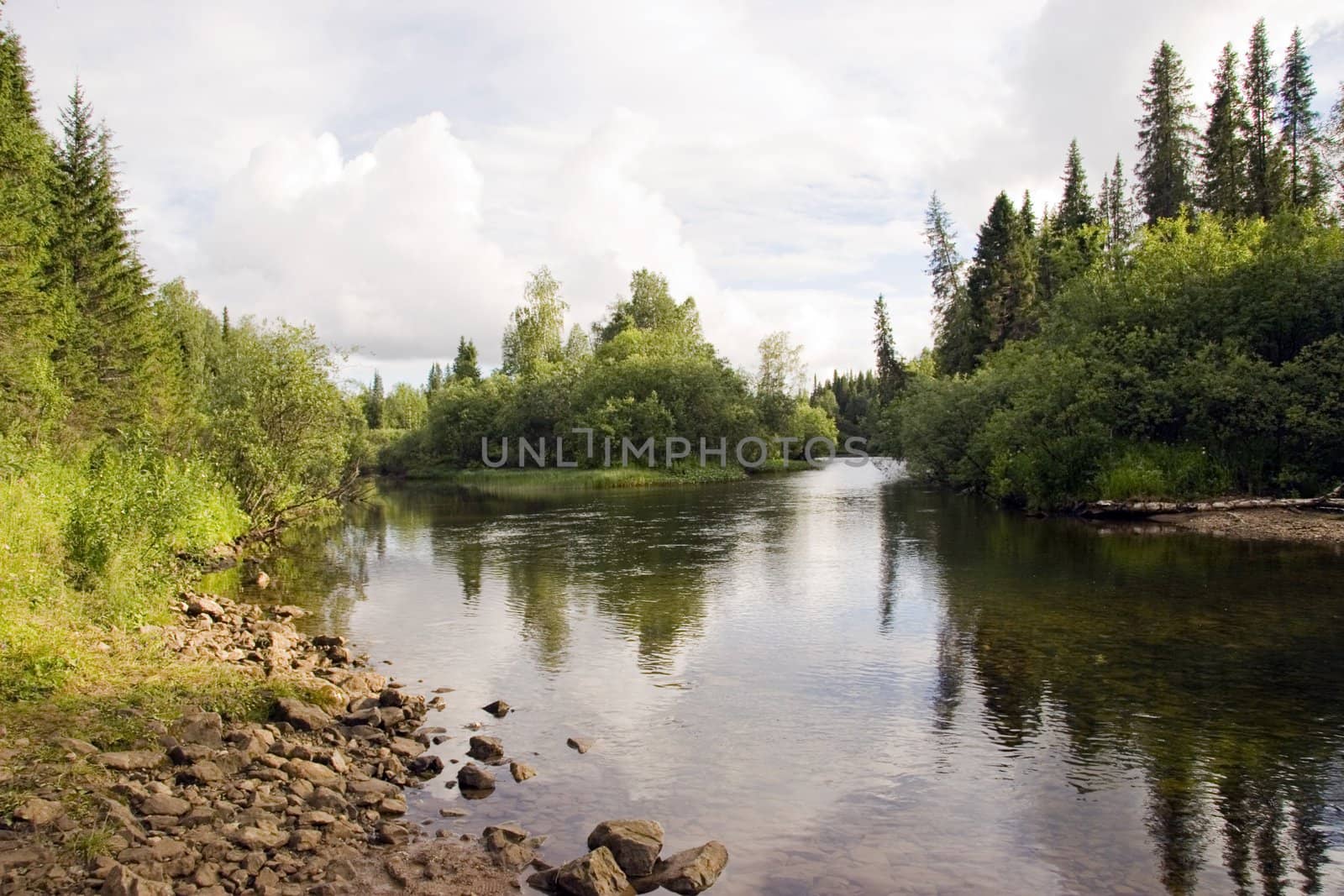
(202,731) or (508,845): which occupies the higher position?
(202,731)

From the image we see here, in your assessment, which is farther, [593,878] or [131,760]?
[131,760]

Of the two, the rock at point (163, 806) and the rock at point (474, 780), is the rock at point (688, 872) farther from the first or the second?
the rock at point (163, 806)

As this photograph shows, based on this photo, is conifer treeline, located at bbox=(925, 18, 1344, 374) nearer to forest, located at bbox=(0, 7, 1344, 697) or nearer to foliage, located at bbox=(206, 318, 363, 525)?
forest, located at bbox=(0, 7, 1344, 697)

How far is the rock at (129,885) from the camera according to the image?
6.61 metres

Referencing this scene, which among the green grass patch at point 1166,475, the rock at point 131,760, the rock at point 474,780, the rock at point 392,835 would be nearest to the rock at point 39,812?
the rock at point 131,760

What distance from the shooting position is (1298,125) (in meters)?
51.8

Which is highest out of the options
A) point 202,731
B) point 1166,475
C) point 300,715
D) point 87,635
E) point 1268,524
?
point 1166,475

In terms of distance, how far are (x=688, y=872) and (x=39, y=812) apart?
5.62m

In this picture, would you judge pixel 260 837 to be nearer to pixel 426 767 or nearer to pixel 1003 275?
pixel 426 767

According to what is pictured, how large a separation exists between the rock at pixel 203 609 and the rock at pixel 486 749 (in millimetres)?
8753

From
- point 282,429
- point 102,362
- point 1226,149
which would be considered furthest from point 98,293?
point 1226,149

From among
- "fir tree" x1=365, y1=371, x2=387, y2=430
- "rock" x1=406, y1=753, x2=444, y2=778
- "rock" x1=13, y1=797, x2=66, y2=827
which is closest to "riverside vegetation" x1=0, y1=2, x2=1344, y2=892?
"rock" x1=13, y1=797, x2=66, y2=827

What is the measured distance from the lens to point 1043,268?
227ft

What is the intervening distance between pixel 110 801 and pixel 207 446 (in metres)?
27.1
